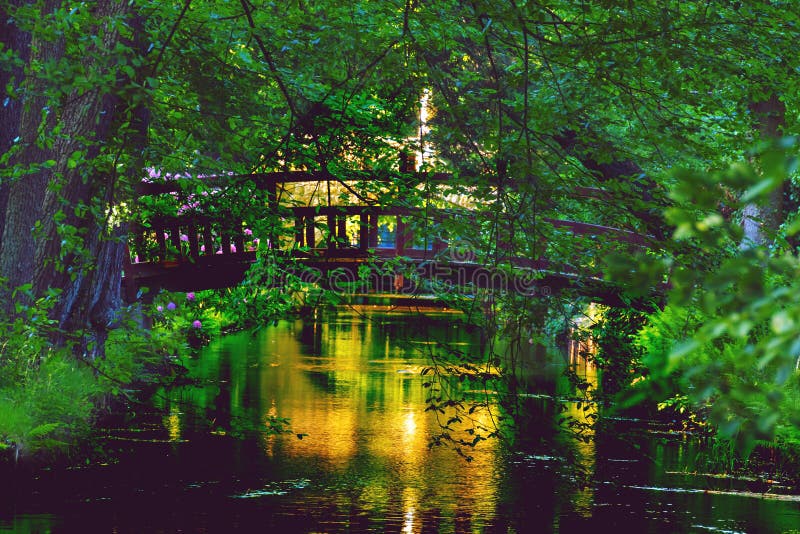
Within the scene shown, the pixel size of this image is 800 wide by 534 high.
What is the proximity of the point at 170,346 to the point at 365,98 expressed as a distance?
2946 millimetres

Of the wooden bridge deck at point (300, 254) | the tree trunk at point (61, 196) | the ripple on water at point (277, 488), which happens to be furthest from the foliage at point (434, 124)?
the ripple on water at point (277, 488)

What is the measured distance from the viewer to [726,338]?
593 cm

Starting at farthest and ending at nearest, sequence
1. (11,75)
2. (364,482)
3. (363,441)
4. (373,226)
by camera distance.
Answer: (363,441)
(364,482)
(373,226)
(11,75)

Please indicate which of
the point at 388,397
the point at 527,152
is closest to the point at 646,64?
the point at 527,152

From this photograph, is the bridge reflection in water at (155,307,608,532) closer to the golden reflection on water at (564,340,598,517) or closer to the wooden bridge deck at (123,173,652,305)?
the golden reflection on water at (564,340,598,517)

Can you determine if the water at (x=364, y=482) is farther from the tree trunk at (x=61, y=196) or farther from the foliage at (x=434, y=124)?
the tree trunk at (x=61, y=196)

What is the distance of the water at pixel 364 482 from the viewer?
8.14 meters

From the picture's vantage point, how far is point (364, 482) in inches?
380

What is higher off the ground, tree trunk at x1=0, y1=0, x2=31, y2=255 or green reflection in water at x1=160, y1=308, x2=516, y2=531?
tree trunk at x1=0, y1=0, x2=31, y2=255

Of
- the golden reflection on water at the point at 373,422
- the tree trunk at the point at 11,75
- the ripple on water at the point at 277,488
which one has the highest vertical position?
the tree trunk at the point at 11,75

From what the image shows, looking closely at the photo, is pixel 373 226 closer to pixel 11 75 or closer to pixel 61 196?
pixel 61 196

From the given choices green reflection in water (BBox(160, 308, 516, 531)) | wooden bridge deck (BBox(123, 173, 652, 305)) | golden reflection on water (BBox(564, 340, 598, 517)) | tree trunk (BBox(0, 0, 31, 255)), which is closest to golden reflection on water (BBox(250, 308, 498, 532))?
green reflection in water (BBox(160, 308, 516, 531))

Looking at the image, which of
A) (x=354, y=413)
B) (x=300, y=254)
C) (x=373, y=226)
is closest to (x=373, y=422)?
(x=354, y=413)

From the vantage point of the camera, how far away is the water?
26.7ft
